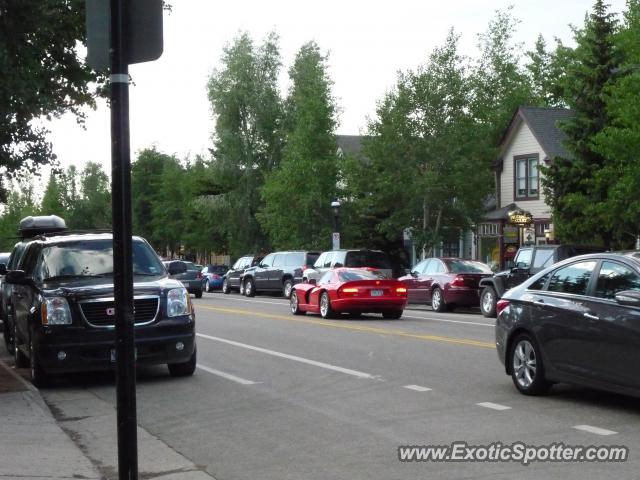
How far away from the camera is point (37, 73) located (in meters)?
15.3

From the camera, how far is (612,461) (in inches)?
292

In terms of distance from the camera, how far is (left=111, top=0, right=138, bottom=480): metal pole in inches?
220

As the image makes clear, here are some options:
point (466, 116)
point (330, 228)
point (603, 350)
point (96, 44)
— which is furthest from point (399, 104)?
point (96, 44)

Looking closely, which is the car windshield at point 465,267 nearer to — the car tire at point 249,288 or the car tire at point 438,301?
the car tire at point 438,301

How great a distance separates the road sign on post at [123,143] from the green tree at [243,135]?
182ft

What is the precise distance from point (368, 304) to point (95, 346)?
12.7 metres

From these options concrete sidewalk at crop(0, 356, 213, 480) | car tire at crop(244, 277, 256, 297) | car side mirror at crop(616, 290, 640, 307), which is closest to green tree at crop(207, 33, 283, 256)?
car tire at crop(244, 277, 256, 297)

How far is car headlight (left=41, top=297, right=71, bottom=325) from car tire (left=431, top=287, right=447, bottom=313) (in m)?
17.8

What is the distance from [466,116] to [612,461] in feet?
107

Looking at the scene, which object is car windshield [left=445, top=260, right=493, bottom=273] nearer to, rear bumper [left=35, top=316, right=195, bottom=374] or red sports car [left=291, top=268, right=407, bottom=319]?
red sports car [left=291, top=268, right=407, bottom=319]

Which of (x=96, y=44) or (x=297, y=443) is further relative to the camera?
(x=297, y=443)

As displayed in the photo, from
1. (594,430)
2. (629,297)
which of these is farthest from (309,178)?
(594,430)

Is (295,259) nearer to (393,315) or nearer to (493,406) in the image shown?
(393,315)

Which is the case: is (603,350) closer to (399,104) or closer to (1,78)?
(1,78)
